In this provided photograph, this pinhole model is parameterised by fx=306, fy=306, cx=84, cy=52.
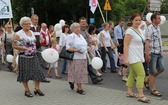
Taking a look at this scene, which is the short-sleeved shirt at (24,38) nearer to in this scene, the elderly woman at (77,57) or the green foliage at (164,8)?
the elderly woman at (77,57)

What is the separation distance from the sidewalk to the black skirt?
45cm

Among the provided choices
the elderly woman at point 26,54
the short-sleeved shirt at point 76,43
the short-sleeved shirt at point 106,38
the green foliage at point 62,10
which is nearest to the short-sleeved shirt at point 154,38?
the short-sleeved shirt at point 76,43

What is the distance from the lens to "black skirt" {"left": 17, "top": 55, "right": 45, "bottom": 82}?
6.58m

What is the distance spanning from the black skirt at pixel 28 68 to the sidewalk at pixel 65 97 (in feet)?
1.49

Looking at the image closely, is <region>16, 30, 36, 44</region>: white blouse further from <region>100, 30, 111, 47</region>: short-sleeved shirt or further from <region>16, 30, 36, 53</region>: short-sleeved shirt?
<region>100, 30, 111, 47</region>: short-sleeved shirt

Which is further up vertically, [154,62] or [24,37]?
[24,37]

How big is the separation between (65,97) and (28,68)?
1.02 metres

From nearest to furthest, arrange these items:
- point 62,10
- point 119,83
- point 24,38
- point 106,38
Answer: point 24,38 → point 119,83 → point 106,38 → point 62,10

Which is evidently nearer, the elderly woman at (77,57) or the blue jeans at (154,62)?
→ the blue jeans at (154,62)

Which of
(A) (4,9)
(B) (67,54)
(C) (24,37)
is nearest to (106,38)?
(B) (67,54)

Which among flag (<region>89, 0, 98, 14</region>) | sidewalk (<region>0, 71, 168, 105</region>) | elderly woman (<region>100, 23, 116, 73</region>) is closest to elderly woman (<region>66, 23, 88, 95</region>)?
sidewalk (<region>0, 71, 168, 105</region>)

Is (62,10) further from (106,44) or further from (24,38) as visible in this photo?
(24,38)

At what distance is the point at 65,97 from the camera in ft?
21.9

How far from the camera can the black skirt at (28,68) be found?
658 cm
